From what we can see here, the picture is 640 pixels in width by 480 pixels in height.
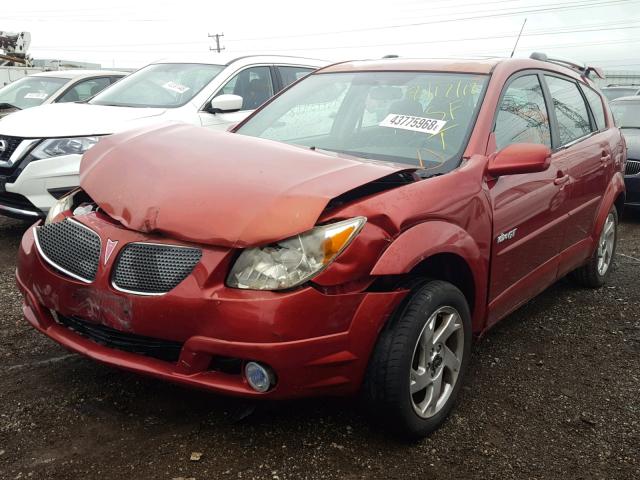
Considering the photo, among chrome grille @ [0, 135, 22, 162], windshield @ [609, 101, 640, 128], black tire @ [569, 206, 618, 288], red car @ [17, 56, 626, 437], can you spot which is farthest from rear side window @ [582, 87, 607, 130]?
chrome grille @ [0, 135, 22, 162]

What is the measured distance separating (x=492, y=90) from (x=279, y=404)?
74.7 inches

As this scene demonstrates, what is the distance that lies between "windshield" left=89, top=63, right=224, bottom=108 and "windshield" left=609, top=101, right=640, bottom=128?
18.3ft

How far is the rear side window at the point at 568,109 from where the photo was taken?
3.95m

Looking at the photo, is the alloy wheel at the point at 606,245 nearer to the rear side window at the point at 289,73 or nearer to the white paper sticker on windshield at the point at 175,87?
the rear side window at the point at 289,73

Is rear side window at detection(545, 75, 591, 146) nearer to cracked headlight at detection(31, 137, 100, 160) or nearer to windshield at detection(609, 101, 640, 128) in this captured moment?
cracked headlight at detection(31, 137, 100, 160)

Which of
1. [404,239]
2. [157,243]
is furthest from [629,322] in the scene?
[157,243]

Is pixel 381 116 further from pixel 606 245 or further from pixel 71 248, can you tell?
pixel 606 245

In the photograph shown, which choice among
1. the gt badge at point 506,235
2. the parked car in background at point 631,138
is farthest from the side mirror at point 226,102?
the parked car in background at point 631,138

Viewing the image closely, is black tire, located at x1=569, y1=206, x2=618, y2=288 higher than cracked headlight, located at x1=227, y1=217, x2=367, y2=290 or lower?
lower

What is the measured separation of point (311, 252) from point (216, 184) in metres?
0.50

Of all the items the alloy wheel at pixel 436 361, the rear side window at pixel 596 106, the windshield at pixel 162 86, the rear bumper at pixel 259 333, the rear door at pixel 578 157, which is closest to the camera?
the rear bumper at pixel 259 333

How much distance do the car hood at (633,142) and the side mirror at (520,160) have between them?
5394 mm

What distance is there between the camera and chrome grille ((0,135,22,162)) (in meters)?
5.11

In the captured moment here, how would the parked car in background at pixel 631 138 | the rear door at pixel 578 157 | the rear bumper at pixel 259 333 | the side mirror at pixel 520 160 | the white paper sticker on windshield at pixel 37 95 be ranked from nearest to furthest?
the rear bumper at pixel 259 333, the side mirror at pixel 520 160, the rear door at pixel 578 157, the parked car in background at pixel 631 138, the white paper sticker on windshield at pixel 37 95
